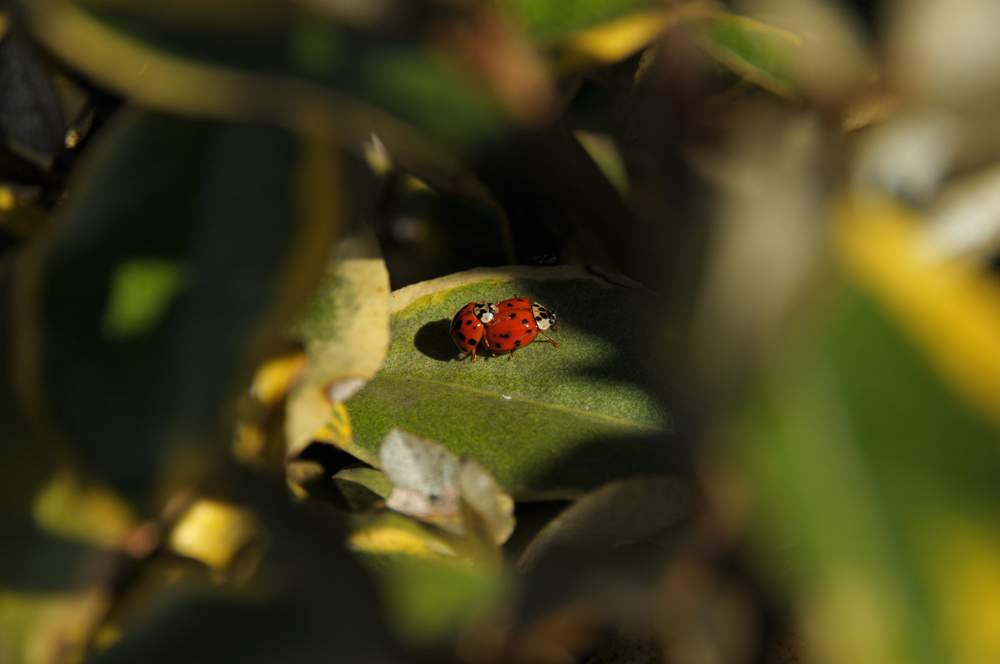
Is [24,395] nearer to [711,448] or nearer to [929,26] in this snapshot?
[711,448]

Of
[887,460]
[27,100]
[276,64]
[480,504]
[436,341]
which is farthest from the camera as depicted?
[436,341]

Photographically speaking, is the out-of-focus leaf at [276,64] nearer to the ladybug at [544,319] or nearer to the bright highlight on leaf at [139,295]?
the bright highlight on leaf at [139,295]

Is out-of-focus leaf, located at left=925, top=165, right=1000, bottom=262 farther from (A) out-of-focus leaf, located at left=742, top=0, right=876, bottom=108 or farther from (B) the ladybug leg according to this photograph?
(B) the ladybug leg

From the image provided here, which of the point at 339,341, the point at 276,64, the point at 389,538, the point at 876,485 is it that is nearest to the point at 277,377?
the point at 339,341

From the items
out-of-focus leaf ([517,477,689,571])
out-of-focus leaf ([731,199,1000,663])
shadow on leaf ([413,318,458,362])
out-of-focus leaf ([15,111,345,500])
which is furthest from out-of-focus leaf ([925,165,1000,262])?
shadow on leaf ([413,318,458,362])

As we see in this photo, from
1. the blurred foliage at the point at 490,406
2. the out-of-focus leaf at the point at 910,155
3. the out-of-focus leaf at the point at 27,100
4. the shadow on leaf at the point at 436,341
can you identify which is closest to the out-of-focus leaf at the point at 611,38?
the blurred foliage at the point at 490,406

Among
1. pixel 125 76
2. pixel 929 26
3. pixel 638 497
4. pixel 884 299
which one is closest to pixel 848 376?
pixel 884 299

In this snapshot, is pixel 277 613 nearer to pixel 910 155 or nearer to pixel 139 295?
pixel 139 295
